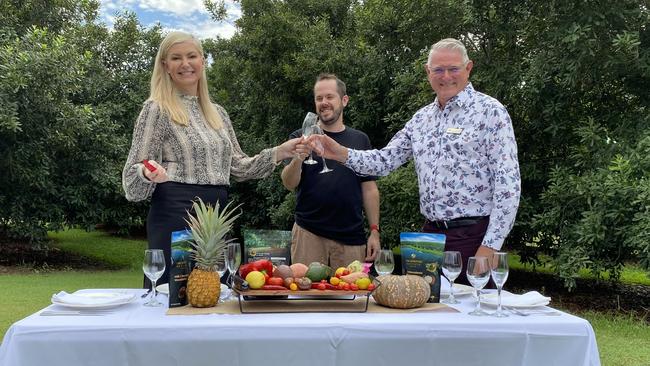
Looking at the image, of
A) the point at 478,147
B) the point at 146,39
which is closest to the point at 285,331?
the point at 478,147

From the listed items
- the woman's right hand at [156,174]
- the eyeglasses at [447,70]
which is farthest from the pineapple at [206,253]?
the eyeglasses at [447,70]

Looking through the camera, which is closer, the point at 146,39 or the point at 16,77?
the point at 16,77

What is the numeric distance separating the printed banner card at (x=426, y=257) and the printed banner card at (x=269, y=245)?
556 mm

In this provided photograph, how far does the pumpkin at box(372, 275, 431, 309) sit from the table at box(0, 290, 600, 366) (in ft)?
0.45

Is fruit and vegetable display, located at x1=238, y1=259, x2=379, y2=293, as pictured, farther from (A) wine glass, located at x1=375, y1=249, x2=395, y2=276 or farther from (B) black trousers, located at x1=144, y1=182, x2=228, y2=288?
(B) black trousers, located at x1=144, y1=182, x2=228, y2=288

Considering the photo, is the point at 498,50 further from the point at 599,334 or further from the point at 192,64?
the point at 192,64

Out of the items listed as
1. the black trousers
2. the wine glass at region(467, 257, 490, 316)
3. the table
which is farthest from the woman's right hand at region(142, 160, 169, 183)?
the wine glass at region(467, 257, 490, 316)

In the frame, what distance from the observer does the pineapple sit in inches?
89.4

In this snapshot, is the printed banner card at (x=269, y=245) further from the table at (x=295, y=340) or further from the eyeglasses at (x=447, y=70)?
the eyeglasses at (x=447, y=70)

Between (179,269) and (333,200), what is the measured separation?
1.88 m

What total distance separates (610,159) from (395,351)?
17.4 feet

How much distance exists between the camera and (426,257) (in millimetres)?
2578

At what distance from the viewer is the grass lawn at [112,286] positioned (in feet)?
18.2

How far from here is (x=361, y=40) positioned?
Result: 9672 mm
